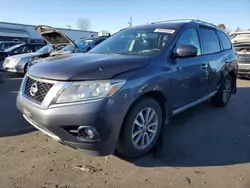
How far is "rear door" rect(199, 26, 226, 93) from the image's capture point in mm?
4578

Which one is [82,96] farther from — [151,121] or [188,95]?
[188,95]

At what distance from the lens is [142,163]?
3195 mm

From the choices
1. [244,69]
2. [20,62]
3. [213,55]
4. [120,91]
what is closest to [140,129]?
[120,91]

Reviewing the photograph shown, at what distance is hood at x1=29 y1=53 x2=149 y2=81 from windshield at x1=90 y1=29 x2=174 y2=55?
0.48 m

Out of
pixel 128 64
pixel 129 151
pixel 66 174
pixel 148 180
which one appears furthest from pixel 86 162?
pixel 128 64

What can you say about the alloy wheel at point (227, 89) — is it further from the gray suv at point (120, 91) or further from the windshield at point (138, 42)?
the windshield at point (138, 42)

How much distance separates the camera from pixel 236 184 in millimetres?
2789

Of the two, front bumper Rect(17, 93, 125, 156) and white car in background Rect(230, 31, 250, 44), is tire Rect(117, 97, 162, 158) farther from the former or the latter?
white car in background Rect(230, 31, 250, 44)

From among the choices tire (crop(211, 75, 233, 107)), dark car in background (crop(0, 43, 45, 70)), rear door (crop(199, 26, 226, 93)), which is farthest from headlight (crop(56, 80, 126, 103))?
dark car in background (crop(0, 43, 45, 70))

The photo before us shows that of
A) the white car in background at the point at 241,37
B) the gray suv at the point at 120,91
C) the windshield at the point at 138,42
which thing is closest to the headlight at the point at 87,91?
the gray suv at the point at 120,91

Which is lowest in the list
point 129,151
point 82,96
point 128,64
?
point 129,151

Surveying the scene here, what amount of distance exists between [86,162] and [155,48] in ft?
6.05

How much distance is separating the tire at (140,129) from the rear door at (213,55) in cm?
174

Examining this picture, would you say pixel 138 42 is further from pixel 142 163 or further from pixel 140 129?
pixel 142 163
